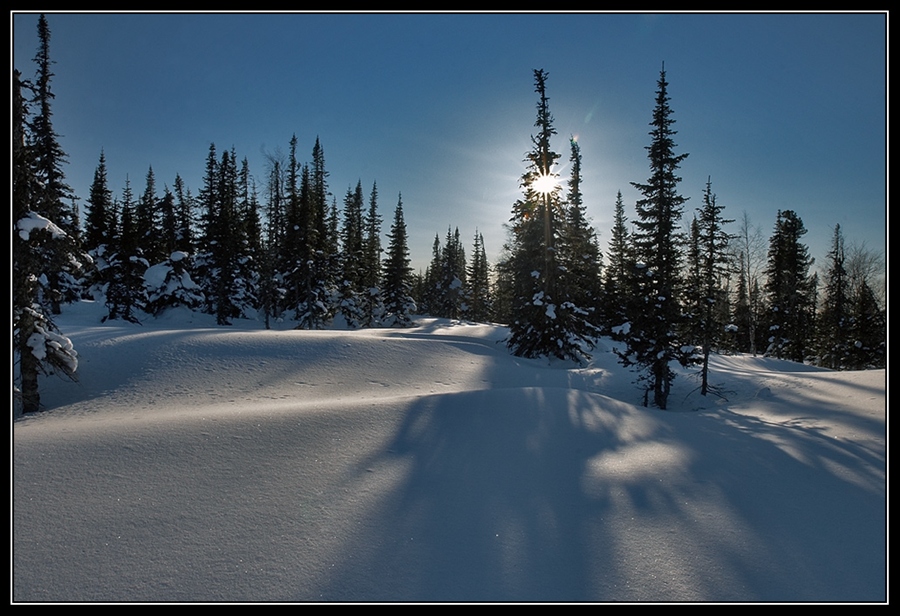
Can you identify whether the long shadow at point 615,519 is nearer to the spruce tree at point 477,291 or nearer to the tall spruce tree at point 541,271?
the tall spruce tree at point 541,271

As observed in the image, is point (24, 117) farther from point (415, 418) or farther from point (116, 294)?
point (116, 294)

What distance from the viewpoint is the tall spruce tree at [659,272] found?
16.4 m

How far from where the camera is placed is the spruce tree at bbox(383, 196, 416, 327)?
38719mm

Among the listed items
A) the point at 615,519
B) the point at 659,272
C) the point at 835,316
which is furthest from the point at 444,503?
the point at 835,316

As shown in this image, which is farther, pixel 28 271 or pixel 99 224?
pixel 99 224

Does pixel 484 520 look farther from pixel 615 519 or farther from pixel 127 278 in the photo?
pixel 127 278

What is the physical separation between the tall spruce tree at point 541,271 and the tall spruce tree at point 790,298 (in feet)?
90.0

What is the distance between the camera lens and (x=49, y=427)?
6.64 m

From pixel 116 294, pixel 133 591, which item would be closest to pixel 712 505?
pixel 133 591

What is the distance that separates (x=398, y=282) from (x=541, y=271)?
829 inches

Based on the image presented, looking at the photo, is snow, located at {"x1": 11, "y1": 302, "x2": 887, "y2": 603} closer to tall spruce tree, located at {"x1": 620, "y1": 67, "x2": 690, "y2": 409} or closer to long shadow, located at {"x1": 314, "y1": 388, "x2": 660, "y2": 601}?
long shadow, located at {"x1": 314, "y1": 388, "x2": 660, "y2": 601}

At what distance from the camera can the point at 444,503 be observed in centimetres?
466

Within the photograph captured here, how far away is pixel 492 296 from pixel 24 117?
2153 inches

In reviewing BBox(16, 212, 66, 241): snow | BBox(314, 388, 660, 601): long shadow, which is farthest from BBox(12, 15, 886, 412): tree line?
BBox(314, 388, 660, 601): long shadow
